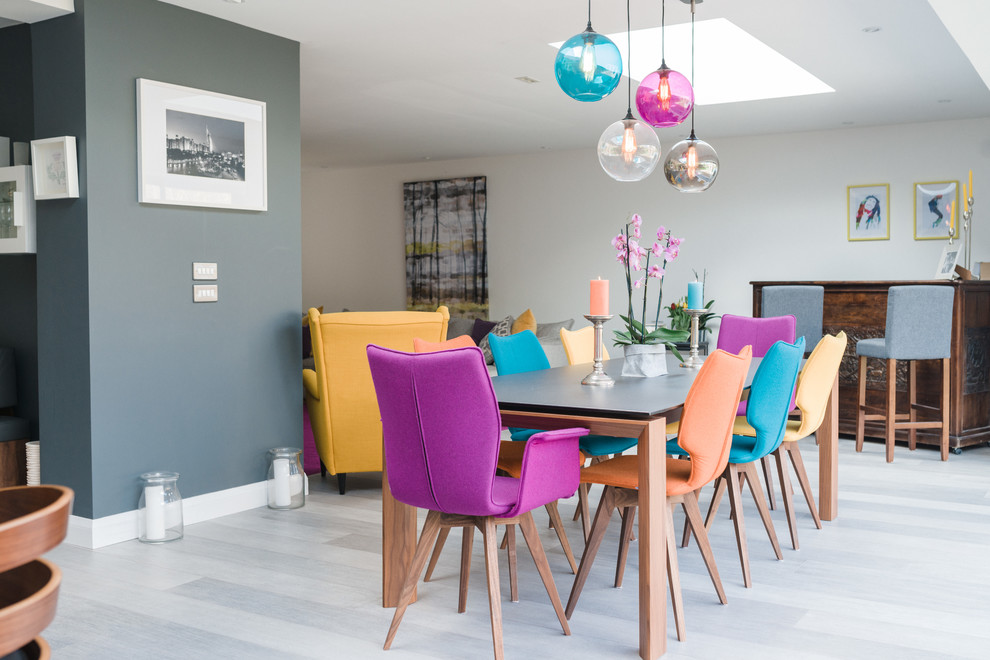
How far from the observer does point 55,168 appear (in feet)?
12.0

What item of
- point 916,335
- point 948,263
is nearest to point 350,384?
point 916,335

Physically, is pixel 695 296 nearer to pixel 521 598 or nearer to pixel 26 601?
pixel 521 598

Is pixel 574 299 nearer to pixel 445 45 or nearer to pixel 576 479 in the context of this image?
pixel 445 45

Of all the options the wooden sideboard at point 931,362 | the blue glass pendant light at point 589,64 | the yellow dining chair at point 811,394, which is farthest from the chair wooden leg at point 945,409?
the blue glass pendant light at point 589,64

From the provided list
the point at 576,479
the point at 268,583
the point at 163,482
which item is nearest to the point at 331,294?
the point at 163,482

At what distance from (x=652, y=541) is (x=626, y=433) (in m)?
0.32

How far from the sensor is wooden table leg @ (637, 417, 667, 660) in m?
2.46

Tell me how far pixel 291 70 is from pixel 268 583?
272cm

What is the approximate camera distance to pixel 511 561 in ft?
9.52

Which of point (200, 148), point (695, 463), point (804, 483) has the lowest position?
point (804, 483)

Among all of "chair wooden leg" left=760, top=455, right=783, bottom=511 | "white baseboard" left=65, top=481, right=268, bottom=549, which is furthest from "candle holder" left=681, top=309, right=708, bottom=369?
"white baseboard" left=65, top=481, right=268, bottom=549

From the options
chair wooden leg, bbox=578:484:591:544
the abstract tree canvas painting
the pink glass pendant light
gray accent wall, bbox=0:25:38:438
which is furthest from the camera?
the abstract tree canvas painting

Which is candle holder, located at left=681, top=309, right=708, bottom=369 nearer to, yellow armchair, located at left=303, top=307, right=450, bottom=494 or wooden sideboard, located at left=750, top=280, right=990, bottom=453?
yellow armchair, located at left=303, top=307, right=450, bottom=494

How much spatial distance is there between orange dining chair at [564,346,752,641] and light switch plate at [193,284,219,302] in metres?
2.16
